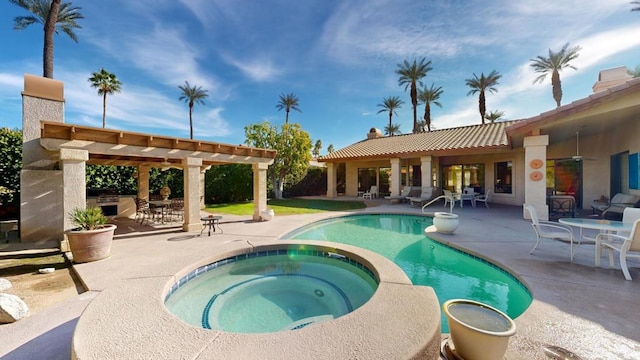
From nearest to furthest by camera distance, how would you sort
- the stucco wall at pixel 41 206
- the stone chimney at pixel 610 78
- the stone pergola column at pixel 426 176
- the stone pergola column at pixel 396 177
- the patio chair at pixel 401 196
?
the stucco wall at pixel 41 206
the stone chimney at pixel 610 78
the stone pergola column at pixel 426 176
the patio chair at pixel 401 196
the stone pergola column at pixel 396 177

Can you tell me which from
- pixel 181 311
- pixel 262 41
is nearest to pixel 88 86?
pixel 262 41

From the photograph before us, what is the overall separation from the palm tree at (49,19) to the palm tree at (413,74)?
30.3 m

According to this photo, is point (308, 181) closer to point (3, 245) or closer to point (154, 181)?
point (154, 181)

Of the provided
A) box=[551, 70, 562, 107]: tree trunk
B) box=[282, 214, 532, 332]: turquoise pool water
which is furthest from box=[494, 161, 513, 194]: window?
box=[551, 70, 562, 107]: tree trunk

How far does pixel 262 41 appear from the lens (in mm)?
13336

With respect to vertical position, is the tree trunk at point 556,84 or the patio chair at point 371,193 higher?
the tree trunk at point 556,84

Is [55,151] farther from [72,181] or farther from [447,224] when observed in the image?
[447,224]

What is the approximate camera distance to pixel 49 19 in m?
13.7

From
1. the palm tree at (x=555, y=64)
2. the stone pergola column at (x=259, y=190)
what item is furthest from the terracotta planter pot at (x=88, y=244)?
the palm tree at (x=555, y=64)

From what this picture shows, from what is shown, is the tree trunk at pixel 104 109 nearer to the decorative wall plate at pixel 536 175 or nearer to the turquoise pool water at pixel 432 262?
the turquoise pool water at pixel 432 262

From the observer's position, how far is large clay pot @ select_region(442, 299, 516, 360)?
229 cm

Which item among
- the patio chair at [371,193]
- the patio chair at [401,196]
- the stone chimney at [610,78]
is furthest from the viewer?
the patio chair at [371,193]

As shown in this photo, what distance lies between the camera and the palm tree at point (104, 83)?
87.8 ft

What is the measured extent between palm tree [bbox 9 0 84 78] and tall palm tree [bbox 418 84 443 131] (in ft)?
112
